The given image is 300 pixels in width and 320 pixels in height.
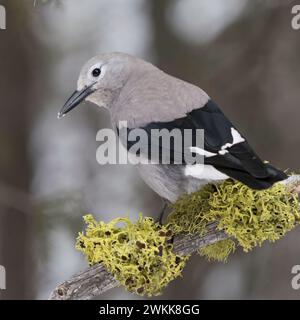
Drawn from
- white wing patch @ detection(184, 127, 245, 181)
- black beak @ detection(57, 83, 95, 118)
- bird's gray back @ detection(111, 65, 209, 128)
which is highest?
black beak @ detection(57, 83, 95, 118)

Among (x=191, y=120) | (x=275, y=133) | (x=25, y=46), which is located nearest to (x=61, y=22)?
(x=25, y=46)

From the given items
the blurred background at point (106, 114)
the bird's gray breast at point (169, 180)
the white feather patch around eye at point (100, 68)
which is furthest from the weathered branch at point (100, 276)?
the blurred background at point (106, 114)

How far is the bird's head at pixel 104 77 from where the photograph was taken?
3162mm

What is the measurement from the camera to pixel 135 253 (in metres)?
2.82

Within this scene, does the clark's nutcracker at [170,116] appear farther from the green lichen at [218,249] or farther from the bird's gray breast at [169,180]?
the green lichen at [218,249]

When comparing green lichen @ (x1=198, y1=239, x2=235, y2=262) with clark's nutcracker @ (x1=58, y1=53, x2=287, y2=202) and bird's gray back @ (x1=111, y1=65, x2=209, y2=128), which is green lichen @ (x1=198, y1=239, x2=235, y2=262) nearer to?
clark's nutcracker @ (x1=58, y1=53, x2=287, y2=202)

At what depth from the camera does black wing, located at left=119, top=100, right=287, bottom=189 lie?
2584 mm

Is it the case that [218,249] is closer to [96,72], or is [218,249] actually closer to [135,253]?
[135,253]

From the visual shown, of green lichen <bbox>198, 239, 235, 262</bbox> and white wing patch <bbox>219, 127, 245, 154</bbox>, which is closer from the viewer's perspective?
white wing patch <bbox>219, 127, 245, 154</bbox>

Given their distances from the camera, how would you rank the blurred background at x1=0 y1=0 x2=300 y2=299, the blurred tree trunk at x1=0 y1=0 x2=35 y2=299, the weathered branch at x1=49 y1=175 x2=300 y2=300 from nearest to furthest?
1. the weathered branch at x1=49 y1=175 x2=300 y2=300
2. the blurred background at x1=0 y1=0 x2=300 y2=299
3. the blurred tree trunk at x1=0 y1=0 x2=35 y2=299

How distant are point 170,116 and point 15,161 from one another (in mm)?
1877

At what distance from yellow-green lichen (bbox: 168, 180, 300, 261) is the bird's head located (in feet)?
2.02

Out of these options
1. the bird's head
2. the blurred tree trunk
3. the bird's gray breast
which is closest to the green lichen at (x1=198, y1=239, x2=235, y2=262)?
the bird's gray breast

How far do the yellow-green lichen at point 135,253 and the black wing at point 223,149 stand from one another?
1.03 ft
